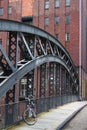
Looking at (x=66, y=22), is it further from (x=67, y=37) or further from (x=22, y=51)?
(x=22, y=51)

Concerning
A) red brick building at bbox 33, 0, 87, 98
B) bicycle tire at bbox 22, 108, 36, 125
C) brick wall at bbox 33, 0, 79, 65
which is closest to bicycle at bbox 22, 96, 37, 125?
bicycle tire at bbox 22, 108, 36, 125

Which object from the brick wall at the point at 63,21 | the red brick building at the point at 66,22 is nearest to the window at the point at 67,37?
the red brick building at the point at 66,22

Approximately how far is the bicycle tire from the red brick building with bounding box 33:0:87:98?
1594 inches

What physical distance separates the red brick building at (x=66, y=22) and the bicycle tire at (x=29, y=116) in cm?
4047

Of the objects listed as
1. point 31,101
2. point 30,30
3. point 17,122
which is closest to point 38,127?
point 17,122

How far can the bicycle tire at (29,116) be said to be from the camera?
1543 centimetres

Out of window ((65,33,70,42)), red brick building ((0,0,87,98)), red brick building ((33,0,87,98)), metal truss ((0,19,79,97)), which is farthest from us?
window ((65,33,70,42))

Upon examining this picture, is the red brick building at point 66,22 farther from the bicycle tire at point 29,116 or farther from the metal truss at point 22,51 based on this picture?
the bicycle tire at point 29,116

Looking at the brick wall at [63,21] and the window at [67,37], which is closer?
the brick wall at [63,21]

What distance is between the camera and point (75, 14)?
58344 mm

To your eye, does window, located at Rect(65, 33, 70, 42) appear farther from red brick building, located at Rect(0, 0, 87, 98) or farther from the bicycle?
the bicycle

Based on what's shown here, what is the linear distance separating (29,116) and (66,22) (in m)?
44.1

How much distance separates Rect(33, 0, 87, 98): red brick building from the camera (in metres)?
57.4

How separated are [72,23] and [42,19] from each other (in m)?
5.99
